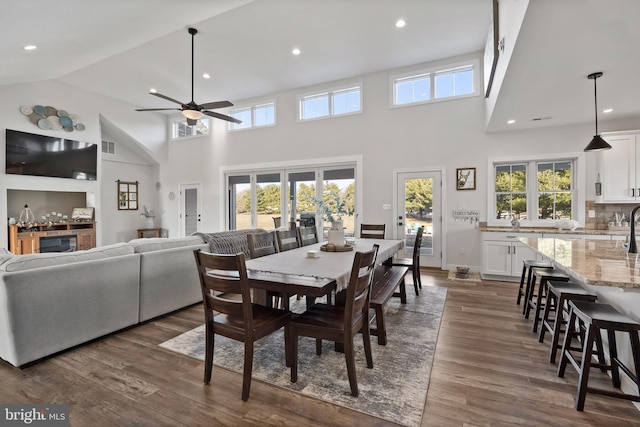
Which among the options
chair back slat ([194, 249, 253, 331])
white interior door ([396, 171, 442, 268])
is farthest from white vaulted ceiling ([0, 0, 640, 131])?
chair back slat ([194, 249, 253, 331])

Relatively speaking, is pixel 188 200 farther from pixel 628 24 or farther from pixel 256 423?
pixel 628 24

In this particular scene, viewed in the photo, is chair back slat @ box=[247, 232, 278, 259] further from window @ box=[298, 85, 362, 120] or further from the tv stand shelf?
the tv stand shelf

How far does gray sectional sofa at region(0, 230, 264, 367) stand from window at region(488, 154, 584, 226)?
5239mm

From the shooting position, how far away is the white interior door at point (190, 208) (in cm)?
853

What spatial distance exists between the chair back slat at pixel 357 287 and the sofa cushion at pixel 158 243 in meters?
2.33

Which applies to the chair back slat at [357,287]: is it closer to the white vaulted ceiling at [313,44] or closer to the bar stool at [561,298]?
the bar stool at [561,298]

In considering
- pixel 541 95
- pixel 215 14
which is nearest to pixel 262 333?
pixel 541 95

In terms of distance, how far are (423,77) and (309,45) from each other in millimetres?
2392

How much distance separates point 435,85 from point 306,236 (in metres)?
4.21

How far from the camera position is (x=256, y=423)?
1683mm

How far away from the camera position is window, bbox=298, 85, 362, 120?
6.51 m

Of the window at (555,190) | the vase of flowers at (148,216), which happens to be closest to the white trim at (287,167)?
the vase of flowers at (148,216)

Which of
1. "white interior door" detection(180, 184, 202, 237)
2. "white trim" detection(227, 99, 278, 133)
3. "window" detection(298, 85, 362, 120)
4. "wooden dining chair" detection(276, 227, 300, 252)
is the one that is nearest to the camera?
"wooden dining chair" detection(276, 227, 300, 252)

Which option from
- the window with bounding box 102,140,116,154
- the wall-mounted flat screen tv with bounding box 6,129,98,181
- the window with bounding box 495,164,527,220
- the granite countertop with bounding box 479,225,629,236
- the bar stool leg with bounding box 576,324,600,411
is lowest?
the bar stool leg with bounding box 576,324,600,411
